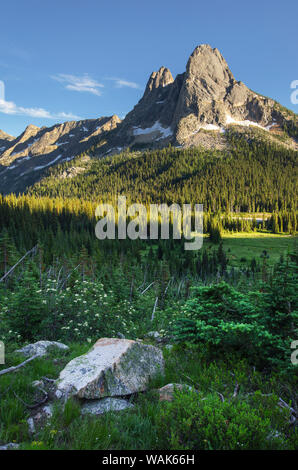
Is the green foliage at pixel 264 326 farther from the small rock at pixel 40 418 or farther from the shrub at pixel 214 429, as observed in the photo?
the small rock at pixel 40 418

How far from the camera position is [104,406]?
4.43 m

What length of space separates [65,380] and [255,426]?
3539mm

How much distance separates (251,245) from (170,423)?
10934 centimetres

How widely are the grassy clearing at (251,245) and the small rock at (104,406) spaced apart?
84.7m

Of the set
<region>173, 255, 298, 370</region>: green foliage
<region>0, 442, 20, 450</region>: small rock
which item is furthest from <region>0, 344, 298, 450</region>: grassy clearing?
<region>173, 255, 298, 370</region>: green foliage

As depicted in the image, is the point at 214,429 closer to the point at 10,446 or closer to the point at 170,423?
the point at 170,423

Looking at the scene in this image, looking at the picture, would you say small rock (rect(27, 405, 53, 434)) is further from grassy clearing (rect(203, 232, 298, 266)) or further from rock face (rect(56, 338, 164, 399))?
grassy clearing (rect(203, 232, 298, 266))

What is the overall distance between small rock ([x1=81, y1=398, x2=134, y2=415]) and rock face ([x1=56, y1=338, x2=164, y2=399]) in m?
0.12

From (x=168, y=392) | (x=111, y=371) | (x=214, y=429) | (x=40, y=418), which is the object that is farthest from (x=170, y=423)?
(x=40, y=418)

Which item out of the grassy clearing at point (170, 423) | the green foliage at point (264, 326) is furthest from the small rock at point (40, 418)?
the green foliage at point (264, 326)

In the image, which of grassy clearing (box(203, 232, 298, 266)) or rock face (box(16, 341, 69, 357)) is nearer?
rock face (box(16, 341, 69, 357))

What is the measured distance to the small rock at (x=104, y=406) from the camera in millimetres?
4301

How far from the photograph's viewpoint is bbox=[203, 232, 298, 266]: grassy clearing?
8840cm
